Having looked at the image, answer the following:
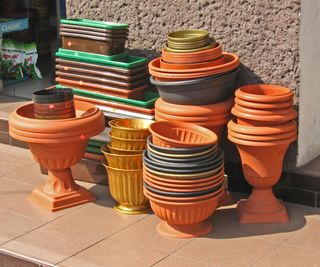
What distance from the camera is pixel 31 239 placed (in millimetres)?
6559

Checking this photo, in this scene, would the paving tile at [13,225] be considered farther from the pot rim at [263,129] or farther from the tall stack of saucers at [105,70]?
the pot rim at [263,129]

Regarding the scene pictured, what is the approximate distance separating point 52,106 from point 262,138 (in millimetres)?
1576

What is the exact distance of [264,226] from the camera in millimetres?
6719

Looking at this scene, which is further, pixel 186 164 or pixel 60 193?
pixel 60 193

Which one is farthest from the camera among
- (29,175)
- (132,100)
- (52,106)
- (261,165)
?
(29,175)

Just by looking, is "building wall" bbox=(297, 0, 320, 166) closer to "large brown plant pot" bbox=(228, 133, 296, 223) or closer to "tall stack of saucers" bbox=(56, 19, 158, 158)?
"large brown plant pot" bbox=(228, 133, 296, 223)

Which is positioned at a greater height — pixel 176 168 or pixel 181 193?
pixel 176 168

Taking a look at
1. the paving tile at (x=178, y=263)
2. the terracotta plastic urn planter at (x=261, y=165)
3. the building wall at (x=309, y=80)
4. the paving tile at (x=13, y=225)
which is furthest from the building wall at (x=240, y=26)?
the paving tile at (x=13, y=225)

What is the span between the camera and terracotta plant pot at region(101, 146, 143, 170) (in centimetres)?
678

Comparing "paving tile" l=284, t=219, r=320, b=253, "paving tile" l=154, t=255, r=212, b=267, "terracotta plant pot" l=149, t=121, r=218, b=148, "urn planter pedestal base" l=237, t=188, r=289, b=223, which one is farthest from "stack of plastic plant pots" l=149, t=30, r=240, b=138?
"paving tile" l=154, t=255, r=212, b=267

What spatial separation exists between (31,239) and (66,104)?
106 cm

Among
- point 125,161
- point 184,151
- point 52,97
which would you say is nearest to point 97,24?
point 52,97

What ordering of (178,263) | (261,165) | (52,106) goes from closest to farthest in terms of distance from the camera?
(178,263), (261,165), (52,106)

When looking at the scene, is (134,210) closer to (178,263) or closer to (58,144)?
(58,144)
